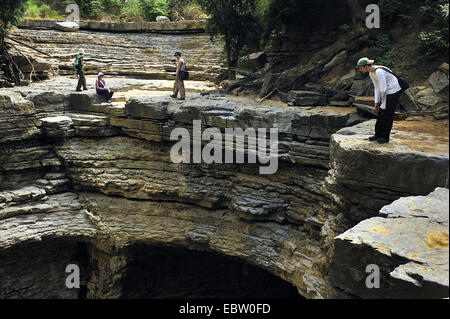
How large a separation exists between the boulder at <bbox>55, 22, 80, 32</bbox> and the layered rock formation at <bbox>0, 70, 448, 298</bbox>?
19.0ft

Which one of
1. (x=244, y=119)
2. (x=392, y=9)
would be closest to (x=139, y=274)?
(x=244, y=119)

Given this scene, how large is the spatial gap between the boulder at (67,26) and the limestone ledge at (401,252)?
16.3 meters

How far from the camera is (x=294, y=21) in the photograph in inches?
504

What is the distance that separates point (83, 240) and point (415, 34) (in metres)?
10.4

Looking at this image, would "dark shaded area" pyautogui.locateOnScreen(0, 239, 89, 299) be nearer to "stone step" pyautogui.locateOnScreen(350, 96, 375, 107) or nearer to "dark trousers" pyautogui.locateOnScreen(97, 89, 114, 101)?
"dark trousers" pyautogui.locateOnScreen(97, 89, 114, 101)

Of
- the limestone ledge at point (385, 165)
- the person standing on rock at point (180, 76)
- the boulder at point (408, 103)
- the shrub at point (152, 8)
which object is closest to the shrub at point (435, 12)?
the boulder at point (408, 103)

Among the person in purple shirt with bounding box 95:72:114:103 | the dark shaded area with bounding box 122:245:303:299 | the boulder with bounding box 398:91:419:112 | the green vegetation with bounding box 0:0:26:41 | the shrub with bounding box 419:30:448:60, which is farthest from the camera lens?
the green vegetation with bounding box 0:0:26:41

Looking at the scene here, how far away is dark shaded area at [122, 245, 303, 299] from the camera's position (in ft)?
39.3

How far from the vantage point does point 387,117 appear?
225 inches

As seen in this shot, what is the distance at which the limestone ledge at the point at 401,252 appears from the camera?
3.27 metres

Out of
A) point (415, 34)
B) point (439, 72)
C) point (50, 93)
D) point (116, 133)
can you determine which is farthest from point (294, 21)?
point (50, 93)

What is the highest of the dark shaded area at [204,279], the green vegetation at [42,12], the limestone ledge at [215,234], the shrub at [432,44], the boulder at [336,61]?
the green vegetation at [42,12]

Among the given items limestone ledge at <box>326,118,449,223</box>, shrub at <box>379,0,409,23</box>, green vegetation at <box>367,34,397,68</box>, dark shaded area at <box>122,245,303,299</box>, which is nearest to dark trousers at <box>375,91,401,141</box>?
limestone ledge at <box>326,118,449,223</box>

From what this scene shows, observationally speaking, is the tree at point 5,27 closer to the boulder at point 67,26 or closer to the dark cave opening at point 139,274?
the boulder at point 67,26
